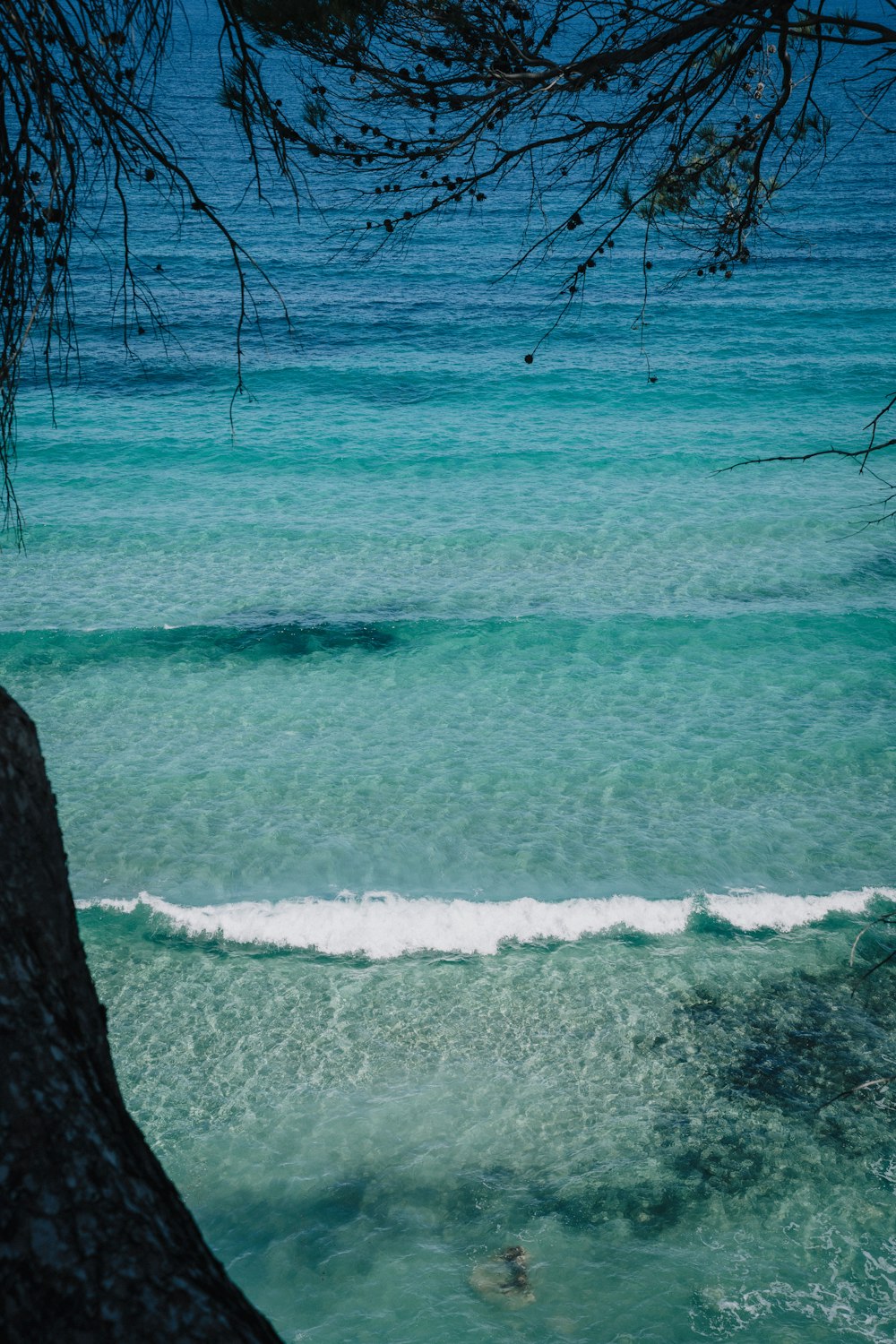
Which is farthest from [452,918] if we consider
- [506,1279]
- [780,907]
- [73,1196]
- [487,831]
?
[73,1196]

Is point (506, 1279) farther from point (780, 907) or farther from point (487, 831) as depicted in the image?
point (487, 831)

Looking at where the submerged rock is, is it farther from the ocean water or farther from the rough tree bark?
the rough tree bark

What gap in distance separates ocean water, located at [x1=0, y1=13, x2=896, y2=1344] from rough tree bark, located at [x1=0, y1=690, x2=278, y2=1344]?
11.5 feet

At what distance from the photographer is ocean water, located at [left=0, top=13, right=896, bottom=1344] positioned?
4793 mm

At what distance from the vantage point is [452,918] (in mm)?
7035

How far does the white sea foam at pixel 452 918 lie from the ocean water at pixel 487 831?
3 centimetres

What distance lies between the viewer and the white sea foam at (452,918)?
22.3 ft

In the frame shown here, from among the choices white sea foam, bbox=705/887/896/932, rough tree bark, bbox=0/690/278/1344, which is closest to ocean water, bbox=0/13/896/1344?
white sea foam, bbox=705/887/896/932

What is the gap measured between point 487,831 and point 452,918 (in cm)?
120

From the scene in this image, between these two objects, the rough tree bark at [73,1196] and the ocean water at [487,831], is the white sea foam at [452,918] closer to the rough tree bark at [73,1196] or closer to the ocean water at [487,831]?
the ocean water at [487,831]

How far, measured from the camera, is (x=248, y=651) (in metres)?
11.0

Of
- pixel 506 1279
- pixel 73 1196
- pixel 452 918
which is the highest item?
pixel 73 1196

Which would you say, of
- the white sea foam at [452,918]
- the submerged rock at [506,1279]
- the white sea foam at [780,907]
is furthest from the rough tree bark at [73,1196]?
the white sea foam at [780,907]

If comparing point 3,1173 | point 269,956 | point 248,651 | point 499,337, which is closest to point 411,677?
point 248,651
